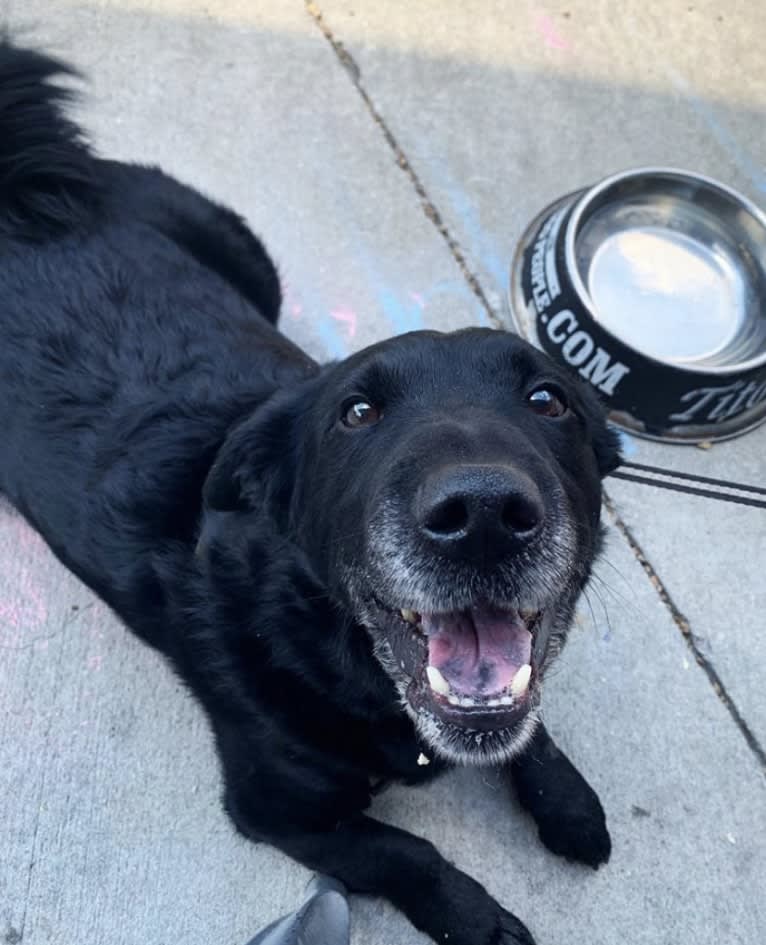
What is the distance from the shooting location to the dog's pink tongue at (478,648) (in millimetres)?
1849

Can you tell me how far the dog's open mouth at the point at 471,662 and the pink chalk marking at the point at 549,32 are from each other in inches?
127

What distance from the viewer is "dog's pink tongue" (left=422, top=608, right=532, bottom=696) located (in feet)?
6.07

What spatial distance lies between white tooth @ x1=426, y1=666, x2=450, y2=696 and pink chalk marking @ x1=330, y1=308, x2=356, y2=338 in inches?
74.7

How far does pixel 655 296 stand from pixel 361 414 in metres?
2.00

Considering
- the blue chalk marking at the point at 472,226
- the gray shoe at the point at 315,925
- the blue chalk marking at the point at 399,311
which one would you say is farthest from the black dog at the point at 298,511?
the blue chalk marking at the point at 472,226

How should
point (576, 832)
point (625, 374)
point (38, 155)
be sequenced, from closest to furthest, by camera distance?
point (576, 832)
point (38, 155)
point (625, 374)

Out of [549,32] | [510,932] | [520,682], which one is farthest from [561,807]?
[549,32]

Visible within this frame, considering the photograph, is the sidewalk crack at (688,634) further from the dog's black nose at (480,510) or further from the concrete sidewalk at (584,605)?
the dog's black nose at (480,510)

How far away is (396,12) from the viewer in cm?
419

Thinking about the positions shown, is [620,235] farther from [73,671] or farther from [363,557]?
[73,671]

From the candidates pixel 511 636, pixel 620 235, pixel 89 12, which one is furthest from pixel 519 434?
pixel 89 12

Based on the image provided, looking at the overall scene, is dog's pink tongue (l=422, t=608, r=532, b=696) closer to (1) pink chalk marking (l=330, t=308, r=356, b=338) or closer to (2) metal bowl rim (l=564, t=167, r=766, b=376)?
(2) metal bowl rim (l=564, t=167, r=766, b=376)

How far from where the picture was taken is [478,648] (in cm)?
188

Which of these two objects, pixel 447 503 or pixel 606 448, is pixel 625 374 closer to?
pixel 606 448
